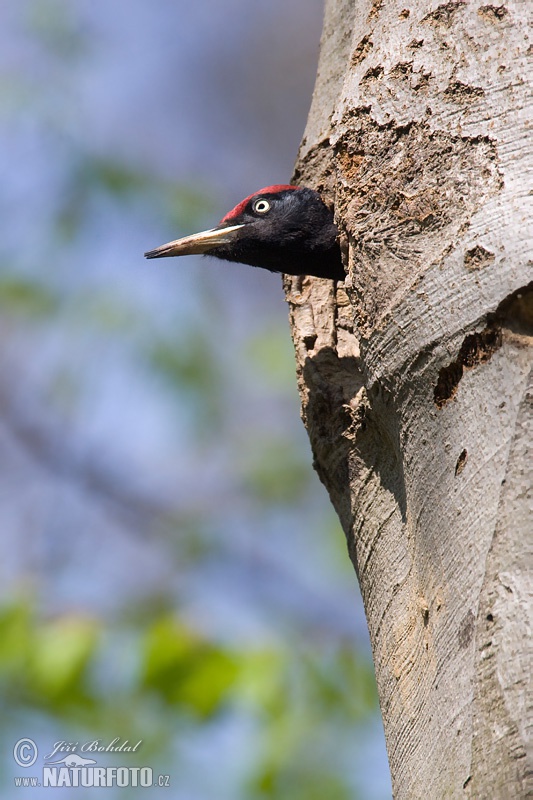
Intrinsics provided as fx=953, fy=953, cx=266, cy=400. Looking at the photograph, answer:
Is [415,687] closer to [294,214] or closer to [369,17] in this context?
[369,17]

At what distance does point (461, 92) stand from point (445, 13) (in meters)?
0.32

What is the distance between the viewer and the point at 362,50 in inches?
119

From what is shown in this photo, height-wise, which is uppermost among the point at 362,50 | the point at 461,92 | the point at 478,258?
the point at 362,50

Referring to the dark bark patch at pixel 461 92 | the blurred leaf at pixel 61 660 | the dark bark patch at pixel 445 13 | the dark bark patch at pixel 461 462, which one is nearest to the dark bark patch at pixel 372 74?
the dark bark patch at pixel 445 13

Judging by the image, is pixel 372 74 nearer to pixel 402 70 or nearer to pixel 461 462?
pixel 402 70

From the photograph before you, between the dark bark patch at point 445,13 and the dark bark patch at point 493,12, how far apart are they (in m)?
0.08

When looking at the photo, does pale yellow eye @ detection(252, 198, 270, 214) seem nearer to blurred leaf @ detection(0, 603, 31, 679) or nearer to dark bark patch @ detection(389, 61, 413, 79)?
dark bark patch @ detection(389, 61, 413, 79)

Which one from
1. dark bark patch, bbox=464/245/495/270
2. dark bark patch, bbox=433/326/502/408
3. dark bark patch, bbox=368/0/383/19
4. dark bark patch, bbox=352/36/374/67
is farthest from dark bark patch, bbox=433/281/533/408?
dark bark patch, bbox=368/0/383/19

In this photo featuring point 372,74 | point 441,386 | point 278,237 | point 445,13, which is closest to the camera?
point 441,386

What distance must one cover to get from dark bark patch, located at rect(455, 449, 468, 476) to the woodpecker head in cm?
188

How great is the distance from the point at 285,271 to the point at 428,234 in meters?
1.84

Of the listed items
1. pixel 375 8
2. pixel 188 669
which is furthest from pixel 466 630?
pixel 188 669

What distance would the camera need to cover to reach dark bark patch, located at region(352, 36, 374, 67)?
2982 millimetres

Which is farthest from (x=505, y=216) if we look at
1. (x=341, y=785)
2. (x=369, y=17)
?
(x=341, y=785)
